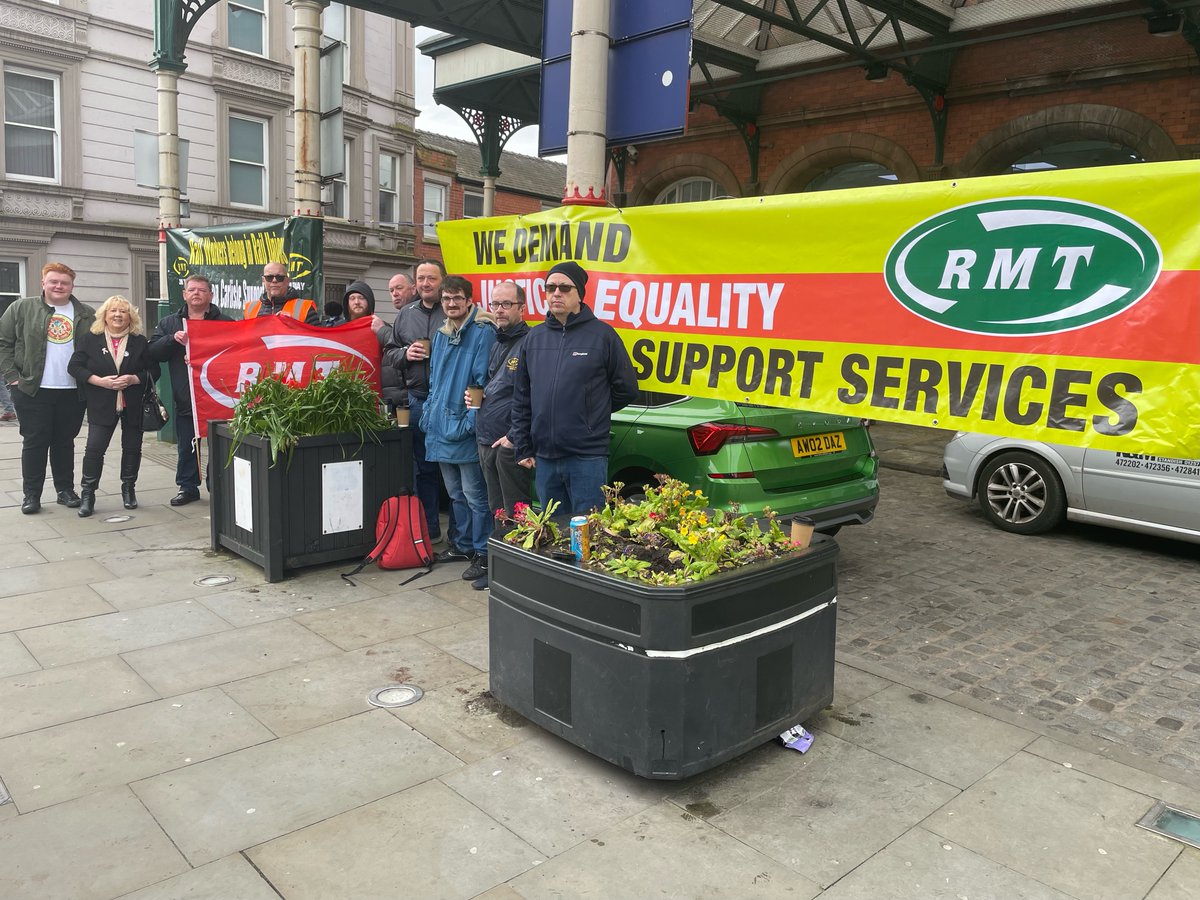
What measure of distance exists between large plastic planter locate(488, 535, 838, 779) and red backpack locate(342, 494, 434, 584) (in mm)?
2534

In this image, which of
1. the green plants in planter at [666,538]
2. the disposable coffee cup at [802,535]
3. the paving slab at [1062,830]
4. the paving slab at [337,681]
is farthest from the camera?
the paving slab at [337,681]

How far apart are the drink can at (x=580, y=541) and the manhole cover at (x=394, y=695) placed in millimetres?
1246

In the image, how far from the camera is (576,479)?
5336 millimetres

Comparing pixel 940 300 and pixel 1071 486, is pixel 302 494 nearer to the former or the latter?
pixel 940 300

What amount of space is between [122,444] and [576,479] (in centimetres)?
508

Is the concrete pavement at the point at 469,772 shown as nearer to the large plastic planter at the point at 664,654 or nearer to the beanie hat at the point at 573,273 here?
the large plastic planter at the point at 664,654

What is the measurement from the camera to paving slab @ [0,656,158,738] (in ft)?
13.4

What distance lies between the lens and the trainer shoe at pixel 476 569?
6.32 meters

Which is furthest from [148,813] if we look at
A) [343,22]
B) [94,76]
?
[343,22]

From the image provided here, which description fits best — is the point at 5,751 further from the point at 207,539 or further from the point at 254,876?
the point at 207,539

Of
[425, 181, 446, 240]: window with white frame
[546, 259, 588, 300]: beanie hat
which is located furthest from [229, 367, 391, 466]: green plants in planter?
[425, 181, 446, 240]: window with white frame

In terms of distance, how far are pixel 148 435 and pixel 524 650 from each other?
35.4 ft

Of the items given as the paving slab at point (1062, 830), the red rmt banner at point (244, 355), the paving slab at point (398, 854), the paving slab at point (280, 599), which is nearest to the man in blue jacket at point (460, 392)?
the paving slab at point (280, 599)

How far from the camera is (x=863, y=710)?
4441mm
